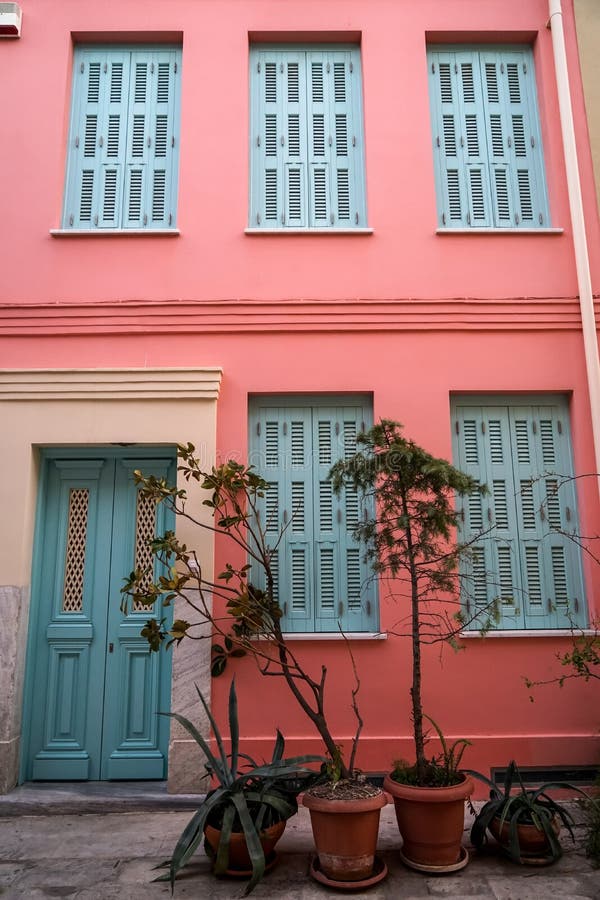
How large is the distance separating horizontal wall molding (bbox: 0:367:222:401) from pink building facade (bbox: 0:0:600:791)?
0.07ft

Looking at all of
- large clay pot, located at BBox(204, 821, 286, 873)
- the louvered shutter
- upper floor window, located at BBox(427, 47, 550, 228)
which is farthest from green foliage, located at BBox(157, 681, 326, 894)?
upper floor window, located at BBox(427, 47, 550, 228)

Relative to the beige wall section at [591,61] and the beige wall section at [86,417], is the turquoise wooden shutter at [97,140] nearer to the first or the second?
the beige wall section at [86,417]

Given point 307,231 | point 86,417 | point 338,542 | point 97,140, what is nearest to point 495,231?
point 307,231

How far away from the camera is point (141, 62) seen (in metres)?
6.79

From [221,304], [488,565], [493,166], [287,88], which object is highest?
[287,88]

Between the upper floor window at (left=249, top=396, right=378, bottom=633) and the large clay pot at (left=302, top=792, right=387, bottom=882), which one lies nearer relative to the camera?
the large clay pot at (left=302, top=792, right=387, bottom=882)

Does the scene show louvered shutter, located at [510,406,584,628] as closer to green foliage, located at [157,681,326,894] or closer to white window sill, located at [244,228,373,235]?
white window sill, located at [244,228,373,235]

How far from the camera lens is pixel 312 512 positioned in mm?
5961

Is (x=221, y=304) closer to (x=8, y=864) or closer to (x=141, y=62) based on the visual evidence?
(x=141, y=62)

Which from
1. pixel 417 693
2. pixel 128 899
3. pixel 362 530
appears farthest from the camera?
pixel 362 530

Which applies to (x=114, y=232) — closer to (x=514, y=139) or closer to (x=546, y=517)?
(x=514, y=139)

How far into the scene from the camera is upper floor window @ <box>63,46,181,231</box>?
6488 millimetres

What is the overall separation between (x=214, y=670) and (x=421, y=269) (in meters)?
3.88

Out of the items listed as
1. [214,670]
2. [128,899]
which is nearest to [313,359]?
[214,670]
